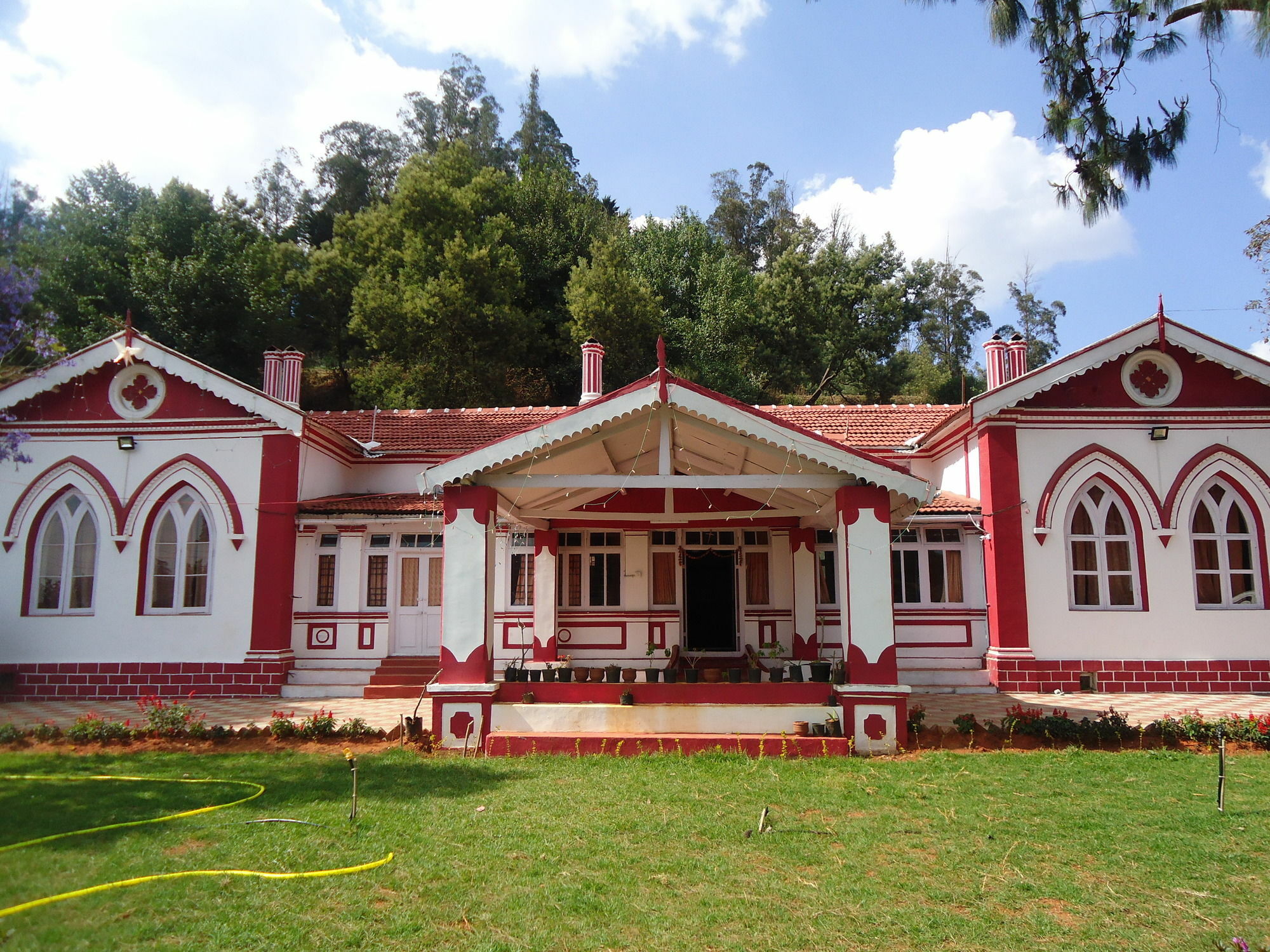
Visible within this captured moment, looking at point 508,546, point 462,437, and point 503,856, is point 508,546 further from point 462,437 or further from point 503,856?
point 503,856

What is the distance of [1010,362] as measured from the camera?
688 inches

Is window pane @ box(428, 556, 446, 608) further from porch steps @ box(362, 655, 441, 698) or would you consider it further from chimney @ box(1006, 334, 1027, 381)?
chimney @ box(1006, 334, 1027, 381)

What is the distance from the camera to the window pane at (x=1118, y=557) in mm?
14727

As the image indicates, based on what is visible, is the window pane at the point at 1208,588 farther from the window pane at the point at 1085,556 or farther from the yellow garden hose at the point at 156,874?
the yellow garden hose at the point at 156,874

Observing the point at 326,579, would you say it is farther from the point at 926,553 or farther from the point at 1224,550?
the point at 1224,550

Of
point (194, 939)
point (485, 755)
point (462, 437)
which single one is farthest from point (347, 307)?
point (194, 939)

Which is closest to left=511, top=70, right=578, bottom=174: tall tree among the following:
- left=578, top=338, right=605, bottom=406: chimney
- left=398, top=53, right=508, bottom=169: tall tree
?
left=398, top=53, right=508, bottom=169: tall tree

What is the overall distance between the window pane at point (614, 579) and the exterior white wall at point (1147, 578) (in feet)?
24.1

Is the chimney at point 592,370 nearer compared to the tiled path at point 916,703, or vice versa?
the tiled path at point 916,703

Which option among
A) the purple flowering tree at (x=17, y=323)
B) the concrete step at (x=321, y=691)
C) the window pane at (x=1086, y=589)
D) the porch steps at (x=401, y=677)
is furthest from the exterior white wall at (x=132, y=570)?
the window pane at (x=1086, y=589)

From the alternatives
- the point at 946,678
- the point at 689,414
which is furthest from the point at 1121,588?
the point at 689,414

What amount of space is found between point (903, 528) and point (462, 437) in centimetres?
946

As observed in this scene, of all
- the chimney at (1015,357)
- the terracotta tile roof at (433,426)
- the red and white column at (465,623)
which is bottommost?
the red and white column at (465,623)

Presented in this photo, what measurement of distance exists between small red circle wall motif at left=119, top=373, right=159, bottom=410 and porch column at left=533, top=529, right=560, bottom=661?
25.6 ft
